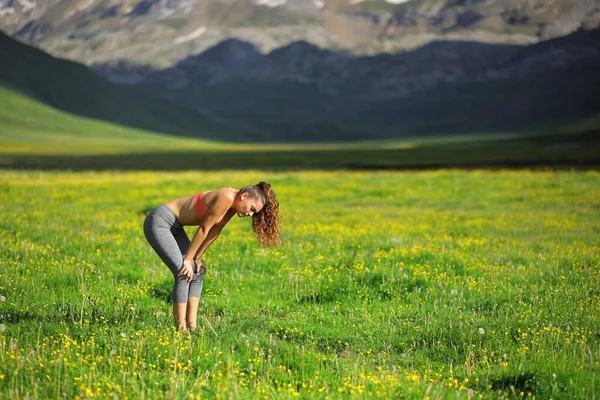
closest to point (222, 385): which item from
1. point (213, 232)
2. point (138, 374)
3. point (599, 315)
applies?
point (138, 374)

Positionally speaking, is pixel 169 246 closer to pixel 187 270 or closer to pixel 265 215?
pixel 187 270

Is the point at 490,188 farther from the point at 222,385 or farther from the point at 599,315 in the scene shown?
the point at 222,385

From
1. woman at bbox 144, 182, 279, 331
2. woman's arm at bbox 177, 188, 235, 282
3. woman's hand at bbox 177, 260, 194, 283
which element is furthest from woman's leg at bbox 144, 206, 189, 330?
woman's arm at bbox 177, 188, 235, 282

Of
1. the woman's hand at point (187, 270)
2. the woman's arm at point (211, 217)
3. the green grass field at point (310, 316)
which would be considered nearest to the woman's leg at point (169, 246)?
the woman's hand at point (187, 270)

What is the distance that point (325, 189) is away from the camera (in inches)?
1629

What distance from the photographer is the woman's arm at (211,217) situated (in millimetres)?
8469

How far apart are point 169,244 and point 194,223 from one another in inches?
18.5

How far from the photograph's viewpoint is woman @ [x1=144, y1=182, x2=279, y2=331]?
8.58 meters

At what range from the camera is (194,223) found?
912cm

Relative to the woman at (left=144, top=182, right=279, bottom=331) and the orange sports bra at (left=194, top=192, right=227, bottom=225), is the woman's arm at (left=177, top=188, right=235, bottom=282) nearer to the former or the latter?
the woman at (left=144, top=182, right=279, bottom=331)

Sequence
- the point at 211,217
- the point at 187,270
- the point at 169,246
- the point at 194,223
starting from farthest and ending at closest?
1. the point at 194,223
2. the point at 169,246
3. the point at 187,270
4. the point at 211,217

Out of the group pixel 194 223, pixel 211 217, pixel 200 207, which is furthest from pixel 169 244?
pixel 211 217

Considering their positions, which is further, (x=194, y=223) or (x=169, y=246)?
(x=194, y=223)

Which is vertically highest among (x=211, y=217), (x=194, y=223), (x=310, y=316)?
(x=211, y=217)
